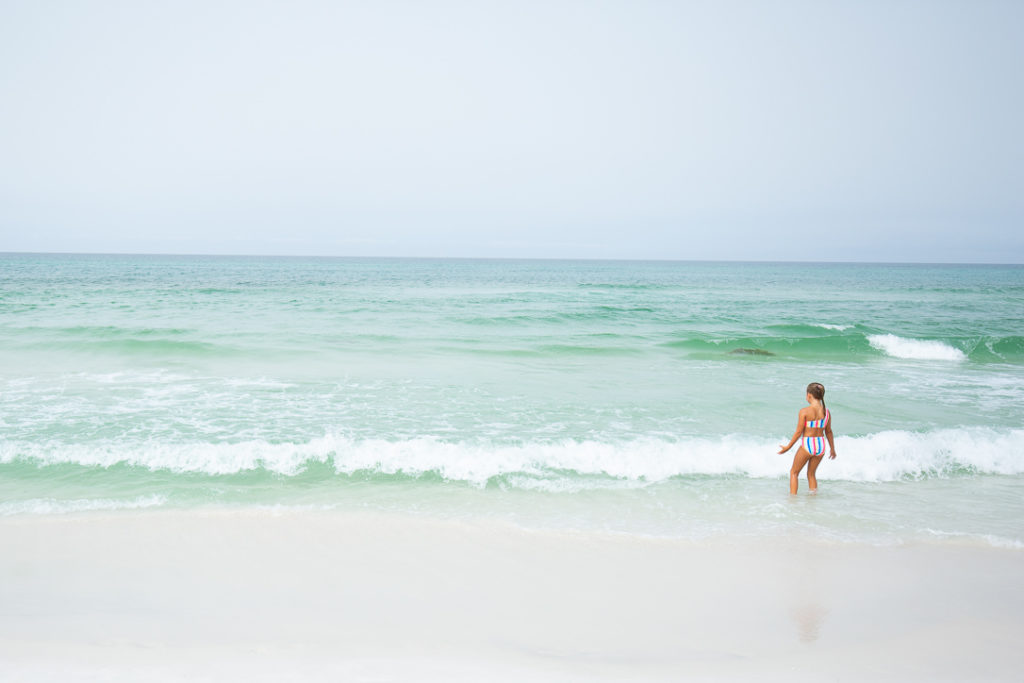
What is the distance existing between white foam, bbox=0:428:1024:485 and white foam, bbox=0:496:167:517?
3.43 ft

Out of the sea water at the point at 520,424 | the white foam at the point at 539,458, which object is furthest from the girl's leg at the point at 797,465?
the white foam at the point at 539,458

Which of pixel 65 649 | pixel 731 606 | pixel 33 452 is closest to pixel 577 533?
pixel 731 606

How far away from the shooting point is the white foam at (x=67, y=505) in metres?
6.51

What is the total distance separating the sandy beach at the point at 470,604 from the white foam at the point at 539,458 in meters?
1.60

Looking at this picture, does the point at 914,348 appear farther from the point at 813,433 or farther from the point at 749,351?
the point at 813,433

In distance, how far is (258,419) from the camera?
1020 centimetres

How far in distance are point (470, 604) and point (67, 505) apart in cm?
516

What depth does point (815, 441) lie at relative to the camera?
7281 millimetres

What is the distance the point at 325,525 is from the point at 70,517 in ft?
9.28

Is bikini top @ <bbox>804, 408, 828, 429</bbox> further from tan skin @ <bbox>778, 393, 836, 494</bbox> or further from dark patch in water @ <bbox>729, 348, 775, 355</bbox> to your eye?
dark patch in water @ <bbox>729, 348, 775, 355</bbox>

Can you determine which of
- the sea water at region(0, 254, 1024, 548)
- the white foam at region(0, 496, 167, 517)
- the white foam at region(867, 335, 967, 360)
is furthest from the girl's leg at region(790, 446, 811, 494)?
the white foam at region(867, 335, 967, 360)

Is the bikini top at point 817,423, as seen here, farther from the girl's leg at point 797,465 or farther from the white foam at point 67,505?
the white foam at point 67,505

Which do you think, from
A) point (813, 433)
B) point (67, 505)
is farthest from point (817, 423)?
point (67, 505)

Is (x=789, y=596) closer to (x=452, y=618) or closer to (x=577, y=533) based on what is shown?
(x=577, y=533)
